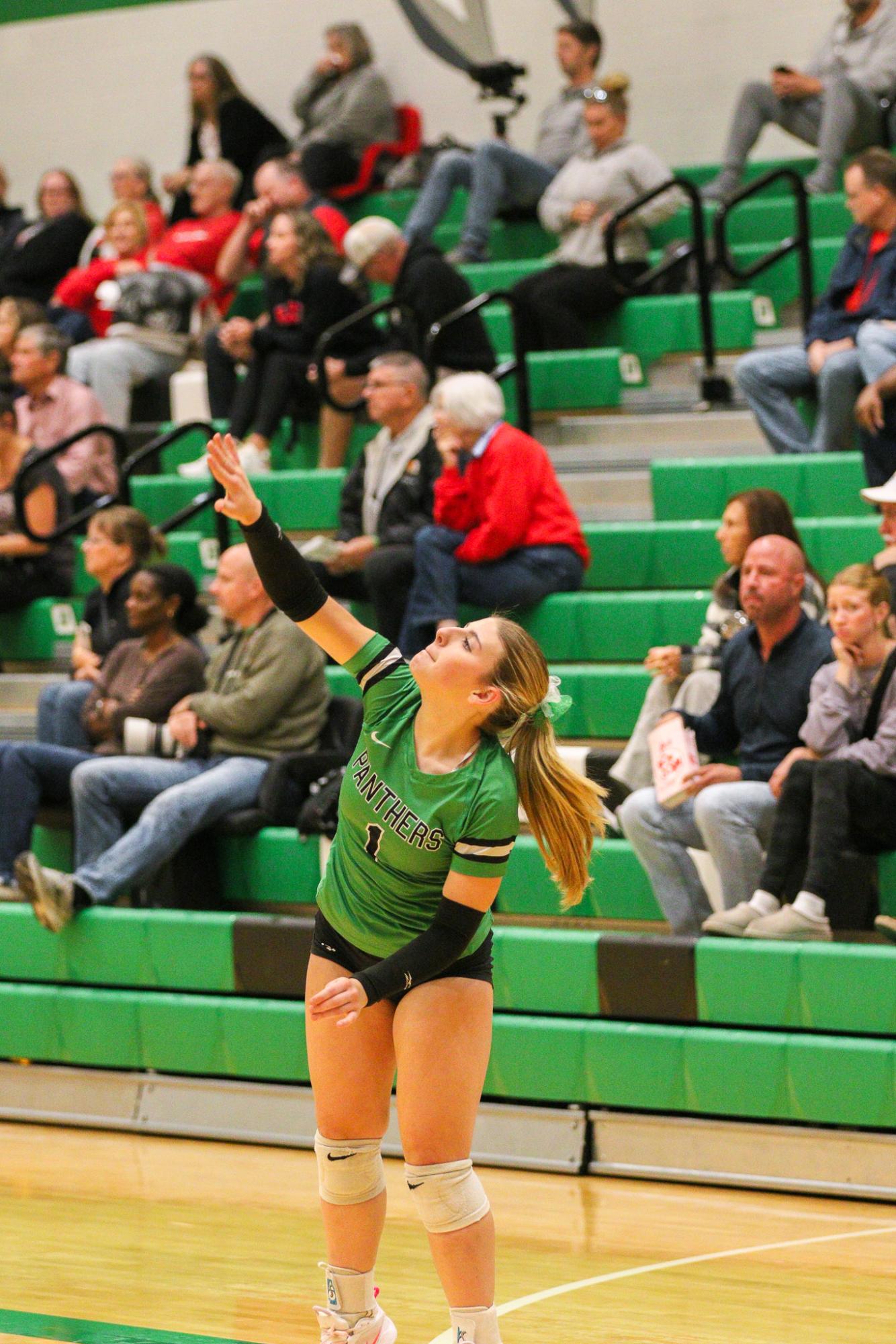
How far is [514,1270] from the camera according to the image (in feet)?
11.6

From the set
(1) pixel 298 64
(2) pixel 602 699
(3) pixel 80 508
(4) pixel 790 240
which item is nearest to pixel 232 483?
(2) pixel 602 699

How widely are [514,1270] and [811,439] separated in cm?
316

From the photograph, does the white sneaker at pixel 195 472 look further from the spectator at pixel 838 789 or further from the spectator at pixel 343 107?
the spectator at pixel 838 789

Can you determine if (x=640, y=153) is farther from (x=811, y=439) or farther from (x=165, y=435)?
(x=165, y=435)

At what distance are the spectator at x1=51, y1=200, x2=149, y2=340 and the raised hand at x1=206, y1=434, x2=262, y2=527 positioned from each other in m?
4.96

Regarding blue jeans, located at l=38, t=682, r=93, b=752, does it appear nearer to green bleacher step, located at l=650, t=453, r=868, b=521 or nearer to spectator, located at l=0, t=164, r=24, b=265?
green bleacher step, located at l=650, t=453, r=868, b=521

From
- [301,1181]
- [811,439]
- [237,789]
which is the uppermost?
[811,439]

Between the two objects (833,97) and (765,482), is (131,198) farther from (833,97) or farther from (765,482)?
(765,482)

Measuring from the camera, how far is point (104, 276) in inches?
309

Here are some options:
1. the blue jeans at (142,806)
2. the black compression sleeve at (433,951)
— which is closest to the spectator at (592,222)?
the blue jeans at (142,806)

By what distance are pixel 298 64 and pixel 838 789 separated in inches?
248

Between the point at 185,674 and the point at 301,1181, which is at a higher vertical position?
the point at 185,674

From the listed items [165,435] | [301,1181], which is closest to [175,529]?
[165,435]

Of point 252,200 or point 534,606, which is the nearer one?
point 534,606
